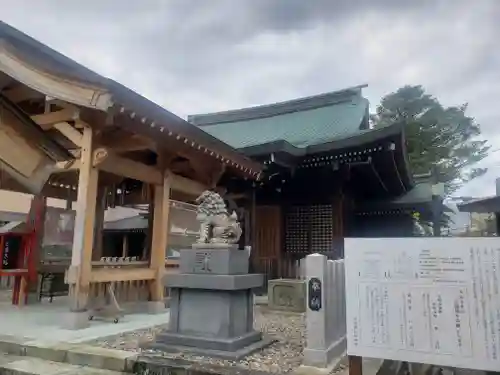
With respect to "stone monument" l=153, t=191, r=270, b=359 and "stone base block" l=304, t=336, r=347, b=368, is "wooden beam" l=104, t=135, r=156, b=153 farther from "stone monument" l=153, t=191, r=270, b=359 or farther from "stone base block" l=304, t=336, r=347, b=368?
"stone base block" l=304, t=336, r=347, b=368

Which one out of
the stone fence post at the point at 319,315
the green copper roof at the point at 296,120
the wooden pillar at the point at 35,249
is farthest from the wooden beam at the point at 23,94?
the green copper roof at the point at 296,120

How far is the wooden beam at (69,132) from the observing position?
5.70 m

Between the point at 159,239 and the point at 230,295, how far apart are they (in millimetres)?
3098

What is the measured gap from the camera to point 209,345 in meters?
4.16

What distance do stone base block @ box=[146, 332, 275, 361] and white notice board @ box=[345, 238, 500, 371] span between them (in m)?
1.45

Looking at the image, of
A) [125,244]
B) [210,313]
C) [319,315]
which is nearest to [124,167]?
[210,313]

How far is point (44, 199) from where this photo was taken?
8180mm

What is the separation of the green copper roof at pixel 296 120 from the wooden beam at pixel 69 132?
6080mm

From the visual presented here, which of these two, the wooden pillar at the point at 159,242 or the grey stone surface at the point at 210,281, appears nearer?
the grey stone surface at the point at 210,281

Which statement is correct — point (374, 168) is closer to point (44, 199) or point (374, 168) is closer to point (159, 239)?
point (159, 239)

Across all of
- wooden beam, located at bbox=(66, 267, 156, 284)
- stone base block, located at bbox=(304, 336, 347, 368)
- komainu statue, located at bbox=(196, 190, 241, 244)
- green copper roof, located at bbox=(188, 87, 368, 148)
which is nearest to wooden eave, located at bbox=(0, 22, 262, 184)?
komainu statue, located at bbox=(196, 190, 241, 244)

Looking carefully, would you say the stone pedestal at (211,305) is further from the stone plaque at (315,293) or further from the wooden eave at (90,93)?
the wooden eave at (90,93)

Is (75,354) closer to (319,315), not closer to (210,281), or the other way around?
(210,281)

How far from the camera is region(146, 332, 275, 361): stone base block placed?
159 inches
